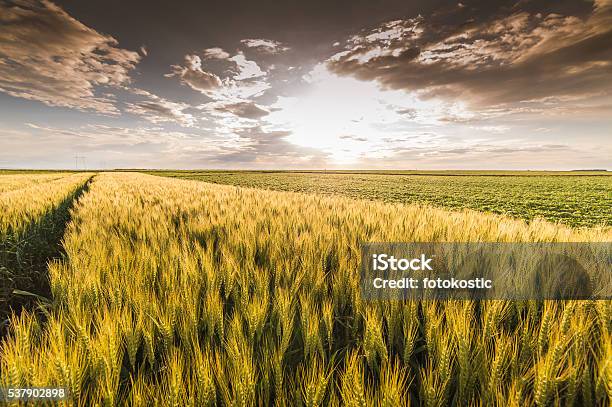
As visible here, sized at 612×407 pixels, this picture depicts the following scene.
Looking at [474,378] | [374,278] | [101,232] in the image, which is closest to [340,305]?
[374,278]

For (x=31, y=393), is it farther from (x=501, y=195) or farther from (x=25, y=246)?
(x=501, y=195)

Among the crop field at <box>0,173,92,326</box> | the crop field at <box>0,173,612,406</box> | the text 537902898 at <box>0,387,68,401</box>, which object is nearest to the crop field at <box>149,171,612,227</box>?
the crop field at <box>0,173,612,406</box>

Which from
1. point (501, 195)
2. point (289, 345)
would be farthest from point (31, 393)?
point (501, 195)

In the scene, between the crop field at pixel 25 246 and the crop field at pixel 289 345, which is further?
the crop field at pixel 25 246

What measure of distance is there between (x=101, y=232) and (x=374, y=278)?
261cm

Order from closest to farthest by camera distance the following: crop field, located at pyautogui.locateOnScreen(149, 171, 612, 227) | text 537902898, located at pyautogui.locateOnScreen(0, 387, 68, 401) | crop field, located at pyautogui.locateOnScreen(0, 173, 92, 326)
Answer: text 537902898, located at pyautogui.locateOnScreen(0, 387, 68, 401), crop field, located at pyautogui.locateOnScreen(0, 173, 92, 326), crop field, located at pyautogui.locateOnScreen(149, 171, 612, 227)

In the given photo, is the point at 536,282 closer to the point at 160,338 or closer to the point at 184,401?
the point at 184,401

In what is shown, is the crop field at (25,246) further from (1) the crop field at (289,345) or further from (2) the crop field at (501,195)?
(2) the crop field at (501,195)

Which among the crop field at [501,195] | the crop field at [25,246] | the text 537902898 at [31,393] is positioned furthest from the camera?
the crop field at [501,195]

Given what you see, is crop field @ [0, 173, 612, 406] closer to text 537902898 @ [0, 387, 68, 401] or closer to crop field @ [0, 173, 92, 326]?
text 537902898 @ [0, 387, 68, 401]

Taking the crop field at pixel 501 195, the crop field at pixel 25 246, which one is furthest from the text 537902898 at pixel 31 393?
the crop field at pixel 501 195

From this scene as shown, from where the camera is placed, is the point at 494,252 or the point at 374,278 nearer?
the point at 374,278

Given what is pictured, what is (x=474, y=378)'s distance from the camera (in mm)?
1010

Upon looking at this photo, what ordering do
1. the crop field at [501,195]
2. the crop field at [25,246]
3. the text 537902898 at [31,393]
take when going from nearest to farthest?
the text 537902898 at [31,393], the crop field at [25,246], the crop field at [501,195]
